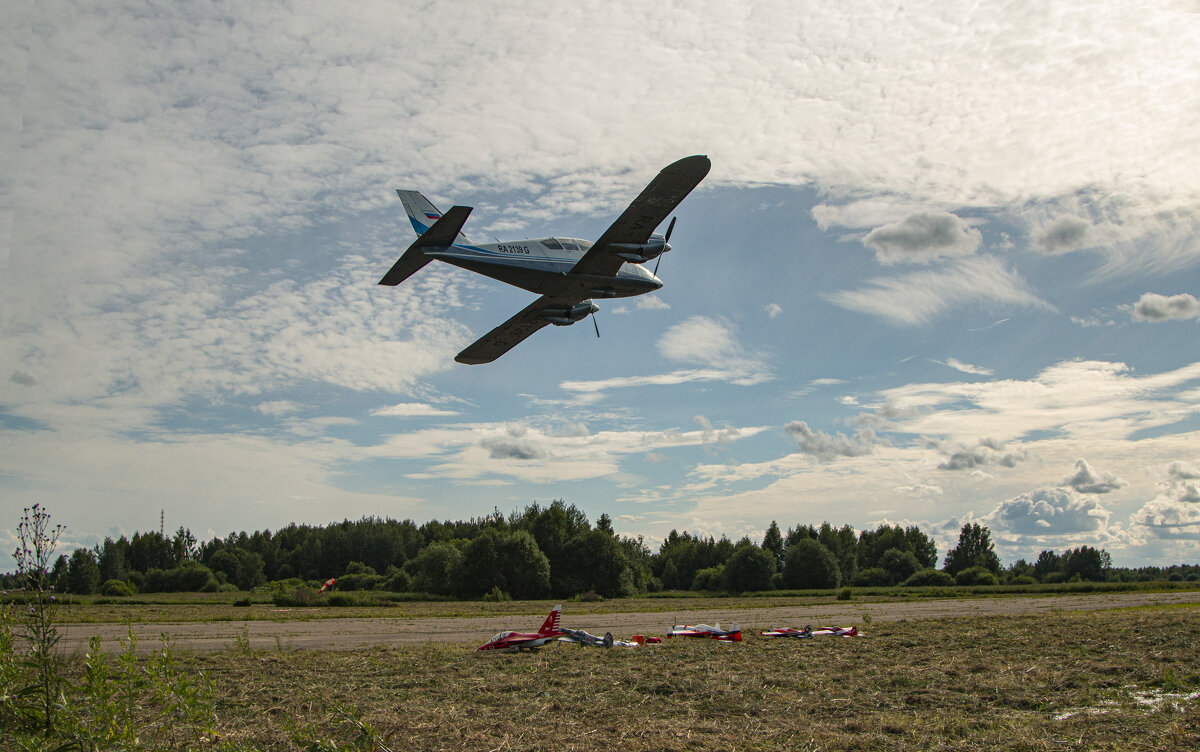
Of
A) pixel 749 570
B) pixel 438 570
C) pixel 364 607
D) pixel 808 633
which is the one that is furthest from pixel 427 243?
pixel 749 570

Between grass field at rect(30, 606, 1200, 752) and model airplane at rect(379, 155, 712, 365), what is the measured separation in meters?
12.5

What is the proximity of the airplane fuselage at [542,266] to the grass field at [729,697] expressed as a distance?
12.5m

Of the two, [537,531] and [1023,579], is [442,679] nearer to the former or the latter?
[537,531]

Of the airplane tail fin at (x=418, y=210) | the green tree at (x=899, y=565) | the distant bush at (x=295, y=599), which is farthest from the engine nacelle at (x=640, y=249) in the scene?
the green tree at (x=899, y=565)

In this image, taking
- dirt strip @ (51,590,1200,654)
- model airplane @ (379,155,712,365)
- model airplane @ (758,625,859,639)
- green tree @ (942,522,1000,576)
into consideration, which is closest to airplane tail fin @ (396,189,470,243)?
model airplane @ (379,155,712,365)

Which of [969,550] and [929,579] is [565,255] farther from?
[969,550]

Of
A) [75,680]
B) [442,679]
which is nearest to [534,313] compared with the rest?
[442,679]

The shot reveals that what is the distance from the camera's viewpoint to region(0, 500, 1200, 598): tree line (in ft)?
220

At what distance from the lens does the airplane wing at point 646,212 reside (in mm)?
20000

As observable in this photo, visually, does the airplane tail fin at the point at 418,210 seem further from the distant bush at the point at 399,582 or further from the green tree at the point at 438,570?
the distant bush at the point at 399,582

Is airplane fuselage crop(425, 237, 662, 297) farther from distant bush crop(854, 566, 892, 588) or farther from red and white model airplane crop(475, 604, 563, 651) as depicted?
distant bush crop(854, 566, 892, 588)

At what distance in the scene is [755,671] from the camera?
585 inches

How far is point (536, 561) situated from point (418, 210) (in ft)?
150

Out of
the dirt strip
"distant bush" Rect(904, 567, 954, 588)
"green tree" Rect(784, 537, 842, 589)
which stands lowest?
"distant bush" Rect(904, 567, 954, 588)
